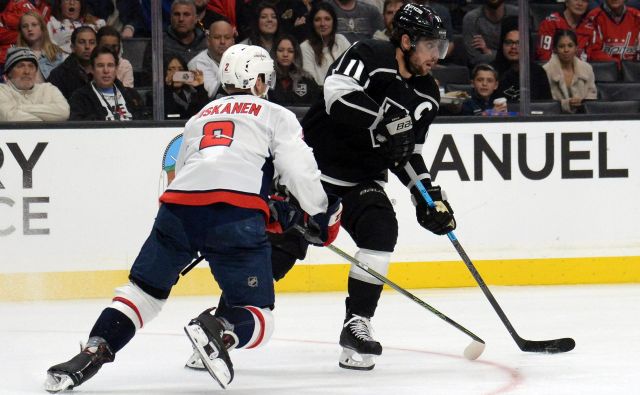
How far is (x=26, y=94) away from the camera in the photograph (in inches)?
249

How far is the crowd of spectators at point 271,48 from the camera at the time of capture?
6371mm

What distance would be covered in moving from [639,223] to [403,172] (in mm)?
2600

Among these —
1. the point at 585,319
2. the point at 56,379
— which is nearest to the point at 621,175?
the point at 585,319

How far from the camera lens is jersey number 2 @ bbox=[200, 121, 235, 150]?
3.66 m

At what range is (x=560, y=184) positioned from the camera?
672cm

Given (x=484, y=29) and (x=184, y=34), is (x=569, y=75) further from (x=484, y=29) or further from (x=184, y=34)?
(x=184, y=34)

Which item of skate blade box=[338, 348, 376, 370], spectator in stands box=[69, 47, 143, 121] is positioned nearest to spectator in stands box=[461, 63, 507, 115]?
spectator in stands box=[69, 47, 143, 121]

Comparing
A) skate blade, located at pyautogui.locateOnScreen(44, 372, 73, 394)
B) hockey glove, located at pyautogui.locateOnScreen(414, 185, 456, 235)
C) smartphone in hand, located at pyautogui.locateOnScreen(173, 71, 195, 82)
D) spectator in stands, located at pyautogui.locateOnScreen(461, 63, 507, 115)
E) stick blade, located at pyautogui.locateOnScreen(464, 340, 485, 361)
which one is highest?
smartphone in hand, located at pyautogui.locateOnScreen(173, 71, 195, 82)

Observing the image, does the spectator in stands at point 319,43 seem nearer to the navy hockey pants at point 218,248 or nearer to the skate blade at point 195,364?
the skate blade at point 195,364

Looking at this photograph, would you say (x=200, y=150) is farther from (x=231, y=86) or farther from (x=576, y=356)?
(x=576, y=356)

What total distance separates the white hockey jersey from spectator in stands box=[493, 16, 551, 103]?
10.7 ft

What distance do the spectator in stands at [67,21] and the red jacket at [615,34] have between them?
9.02 feet

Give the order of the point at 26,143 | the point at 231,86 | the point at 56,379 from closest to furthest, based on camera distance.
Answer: the point at 56,379, the point at 231,86, the point at 26,143

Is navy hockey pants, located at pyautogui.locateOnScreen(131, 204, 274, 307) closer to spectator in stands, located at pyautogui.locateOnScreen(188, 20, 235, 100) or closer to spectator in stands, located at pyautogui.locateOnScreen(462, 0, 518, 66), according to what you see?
spectator in stands, located at pyautogui.locateOnScreen(188, 20, 235, 100)
